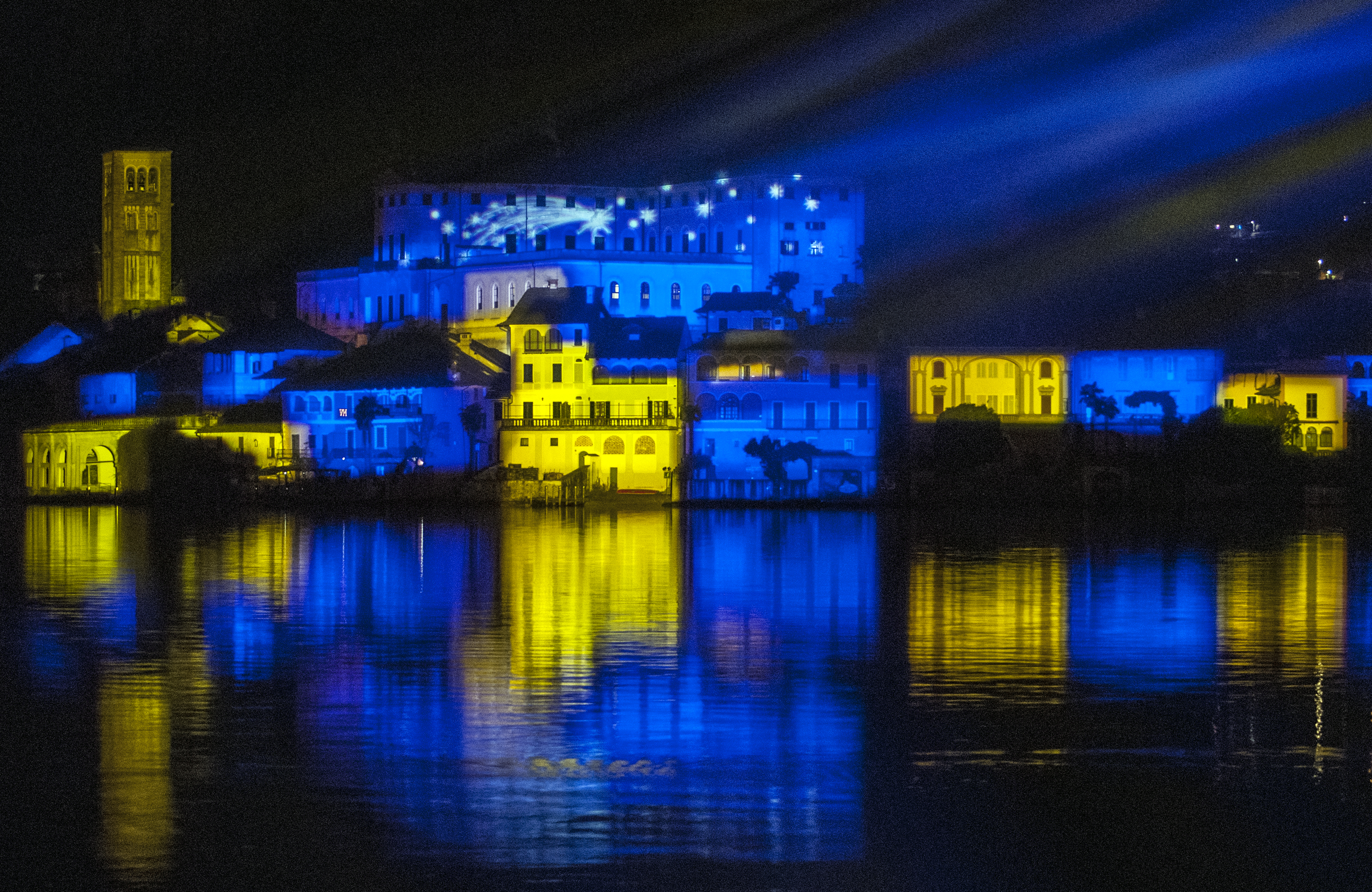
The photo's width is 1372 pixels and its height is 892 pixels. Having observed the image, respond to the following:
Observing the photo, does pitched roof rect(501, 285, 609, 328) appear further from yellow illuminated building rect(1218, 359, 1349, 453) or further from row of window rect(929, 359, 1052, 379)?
yellow illuminated building rect(1218, 359, 1349, 453)

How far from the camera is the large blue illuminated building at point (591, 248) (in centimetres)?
7781

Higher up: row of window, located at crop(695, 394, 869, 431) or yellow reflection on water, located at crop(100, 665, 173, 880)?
row of window, located at crop(695, 394, 869, 431)

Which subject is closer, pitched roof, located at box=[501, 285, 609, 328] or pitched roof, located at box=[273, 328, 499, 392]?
pitched roof, located at box=[501, 285, 609, 328]

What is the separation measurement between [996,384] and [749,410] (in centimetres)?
873

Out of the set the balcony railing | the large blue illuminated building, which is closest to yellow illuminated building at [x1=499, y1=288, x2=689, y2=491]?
the balcony railing

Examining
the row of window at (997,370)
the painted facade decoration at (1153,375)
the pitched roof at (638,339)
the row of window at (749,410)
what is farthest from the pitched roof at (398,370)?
the painted facade decoration at (1153,375)

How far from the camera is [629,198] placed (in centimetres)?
8656

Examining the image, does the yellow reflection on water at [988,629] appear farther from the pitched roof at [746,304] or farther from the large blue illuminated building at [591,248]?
the large blue illuminated building at [591,248]

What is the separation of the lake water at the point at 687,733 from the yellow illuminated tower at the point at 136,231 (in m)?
58.5

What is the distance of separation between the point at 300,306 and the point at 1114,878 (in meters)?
79.5

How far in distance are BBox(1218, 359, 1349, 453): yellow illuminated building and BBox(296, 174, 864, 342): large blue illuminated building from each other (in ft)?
54.1

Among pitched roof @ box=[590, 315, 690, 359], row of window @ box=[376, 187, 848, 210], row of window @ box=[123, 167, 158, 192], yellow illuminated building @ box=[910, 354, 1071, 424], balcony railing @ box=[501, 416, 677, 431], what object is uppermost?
row of window @ box=[123, 167, 158, 192]

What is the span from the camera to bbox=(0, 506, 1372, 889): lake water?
12031 mm

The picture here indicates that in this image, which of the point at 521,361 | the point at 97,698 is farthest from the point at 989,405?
the point at 97,698
